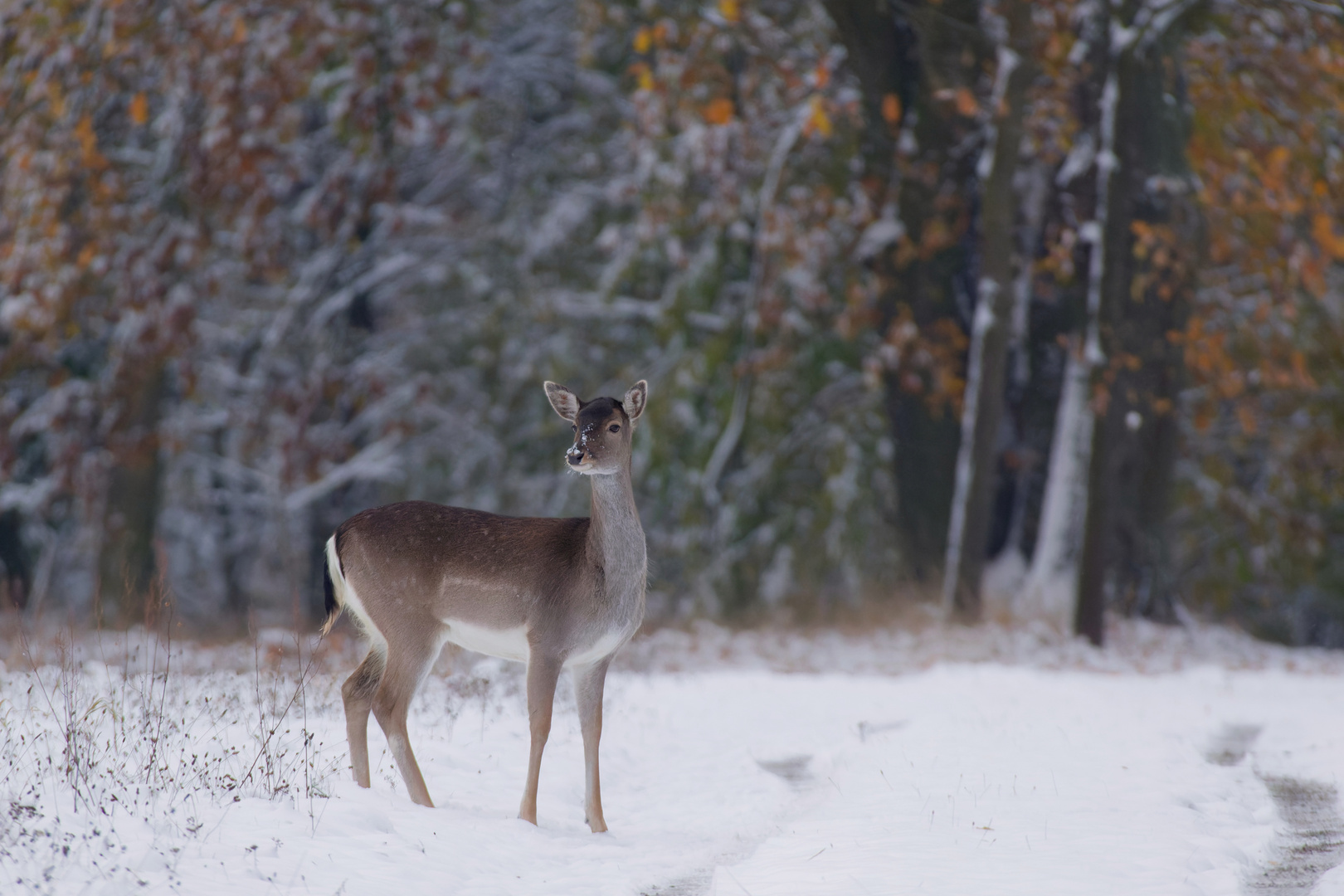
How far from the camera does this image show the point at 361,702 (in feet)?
24.2

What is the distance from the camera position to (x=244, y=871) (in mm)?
5281

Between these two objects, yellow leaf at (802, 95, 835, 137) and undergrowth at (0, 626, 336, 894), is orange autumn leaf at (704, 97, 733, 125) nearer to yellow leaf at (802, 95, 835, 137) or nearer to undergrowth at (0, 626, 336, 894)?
yellow leaf at (802, 95, 835, 137)


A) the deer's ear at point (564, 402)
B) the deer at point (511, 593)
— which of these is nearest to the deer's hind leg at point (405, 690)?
the deer at point (511, 593)

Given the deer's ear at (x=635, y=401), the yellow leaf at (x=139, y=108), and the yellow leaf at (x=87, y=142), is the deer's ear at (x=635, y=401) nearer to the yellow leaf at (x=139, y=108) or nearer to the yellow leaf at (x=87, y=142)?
the yellow leaf at (x=139, y=108)

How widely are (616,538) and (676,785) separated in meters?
2.11

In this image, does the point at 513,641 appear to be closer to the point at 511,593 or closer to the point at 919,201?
the point at 511,593

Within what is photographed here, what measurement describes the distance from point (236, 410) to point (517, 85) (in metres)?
6.50

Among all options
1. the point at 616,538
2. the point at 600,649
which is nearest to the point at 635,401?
the point at 616,538

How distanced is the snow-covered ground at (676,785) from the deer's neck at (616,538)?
132 centimetres

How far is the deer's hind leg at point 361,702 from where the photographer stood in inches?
284

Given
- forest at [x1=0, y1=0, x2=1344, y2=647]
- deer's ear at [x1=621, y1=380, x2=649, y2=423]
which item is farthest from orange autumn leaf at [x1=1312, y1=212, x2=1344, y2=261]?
deer's ear at [x1=621, y1=380, x2=649, y2=423]

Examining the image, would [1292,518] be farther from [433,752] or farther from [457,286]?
[433,752]

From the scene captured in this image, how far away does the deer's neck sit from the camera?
24.3 feet

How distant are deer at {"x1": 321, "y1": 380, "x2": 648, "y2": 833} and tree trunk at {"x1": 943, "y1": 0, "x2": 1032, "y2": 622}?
9.43m
